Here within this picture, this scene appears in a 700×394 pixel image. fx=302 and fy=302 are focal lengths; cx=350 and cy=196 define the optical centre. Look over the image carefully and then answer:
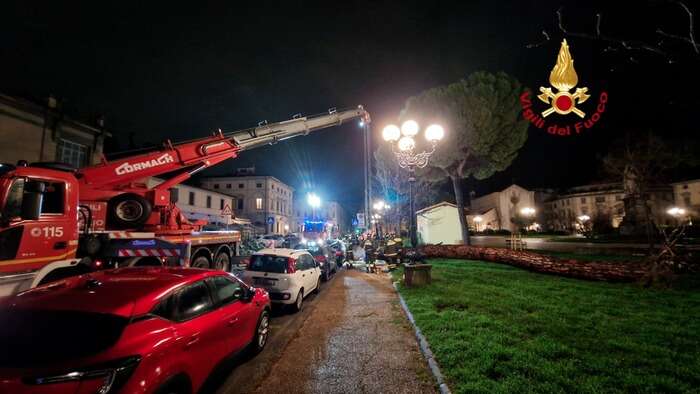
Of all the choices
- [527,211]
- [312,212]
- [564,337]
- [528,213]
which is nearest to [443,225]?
[564,337]

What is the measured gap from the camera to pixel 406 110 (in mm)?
24281

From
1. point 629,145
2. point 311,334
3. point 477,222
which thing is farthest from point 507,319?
point 477,222

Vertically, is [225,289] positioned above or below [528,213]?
below

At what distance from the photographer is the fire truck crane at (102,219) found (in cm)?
527

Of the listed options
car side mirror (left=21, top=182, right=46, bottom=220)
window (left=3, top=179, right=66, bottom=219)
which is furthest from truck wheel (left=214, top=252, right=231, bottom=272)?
car side mirror (left=21, top=182, right=46, bottom=220)

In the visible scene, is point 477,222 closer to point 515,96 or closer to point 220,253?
point 515,96

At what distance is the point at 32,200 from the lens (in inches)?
207

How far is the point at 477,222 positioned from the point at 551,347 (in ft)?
184

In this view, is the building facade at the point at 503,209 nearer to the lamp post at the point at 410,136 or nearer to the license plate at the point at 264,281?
the lamp post at the point at 410,136

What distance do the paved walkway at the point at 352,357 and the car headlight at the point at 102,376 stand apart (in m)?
2.17

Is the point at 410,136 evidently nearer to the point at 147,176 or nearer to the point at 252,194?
the point at 147,176

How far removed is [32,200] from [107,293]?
382 centimetres

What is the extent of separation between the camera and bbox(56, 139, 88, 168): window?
19173 mm

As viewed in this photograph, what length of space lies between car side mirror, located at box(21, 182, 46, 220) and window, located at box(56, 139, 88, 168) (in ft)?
60.9
